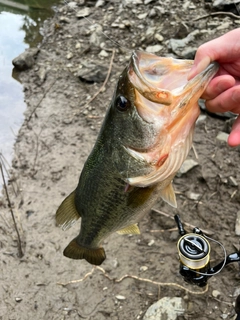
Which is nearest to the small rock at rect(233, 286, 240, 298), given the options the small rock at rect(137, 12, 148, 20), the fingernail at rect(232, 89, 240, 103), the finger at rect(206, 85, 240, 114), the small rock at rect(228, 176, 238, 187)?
the small rock at rect(228, 176, 238, 187)

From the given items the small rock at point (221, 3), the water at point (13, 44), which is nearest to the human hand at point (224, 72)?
the water at point (13, 44)

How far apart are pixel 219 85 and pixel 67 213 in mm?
1223

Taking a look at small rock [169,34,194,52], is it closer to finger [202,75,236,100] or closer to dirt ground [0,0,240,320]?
dirt ground [0,0,240,320]

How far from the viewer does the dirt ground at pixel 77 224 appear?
3.22 meters

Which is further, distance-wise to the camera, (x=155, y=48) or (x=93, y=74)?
(x=155, y=48)

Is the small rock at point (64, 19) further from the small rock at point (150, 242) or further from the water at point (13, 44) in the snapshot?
the small rock at point (150, 242)

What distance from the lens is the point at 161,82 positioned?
194 centimetres

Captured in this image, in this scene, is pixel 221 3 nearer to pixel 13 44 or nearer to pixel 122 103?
pixel 13 44

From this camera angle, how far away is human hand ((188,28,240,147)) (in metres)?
1.99

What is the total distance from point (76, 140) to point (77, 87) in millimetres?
1135

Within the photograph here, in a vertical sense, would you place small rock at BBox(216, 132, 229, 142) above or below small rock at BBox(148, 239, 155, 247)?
above

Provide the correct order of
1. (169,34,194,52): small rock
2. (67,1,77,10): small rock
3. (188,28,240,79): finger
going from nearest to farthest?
1. (188,28,240,79): finger
2. (169,34,194,52): small rock
3. (67,1,77,10): small rock

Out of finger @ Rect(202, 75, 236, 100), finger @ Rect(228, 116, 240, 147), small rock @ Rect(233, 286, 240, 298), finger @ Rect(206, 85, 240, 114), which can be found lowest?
small rock @ Rect(233, 286, 240, 298)

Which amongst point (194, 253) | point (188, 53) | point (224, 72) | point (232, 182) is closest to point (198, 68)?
point (224, 72)
